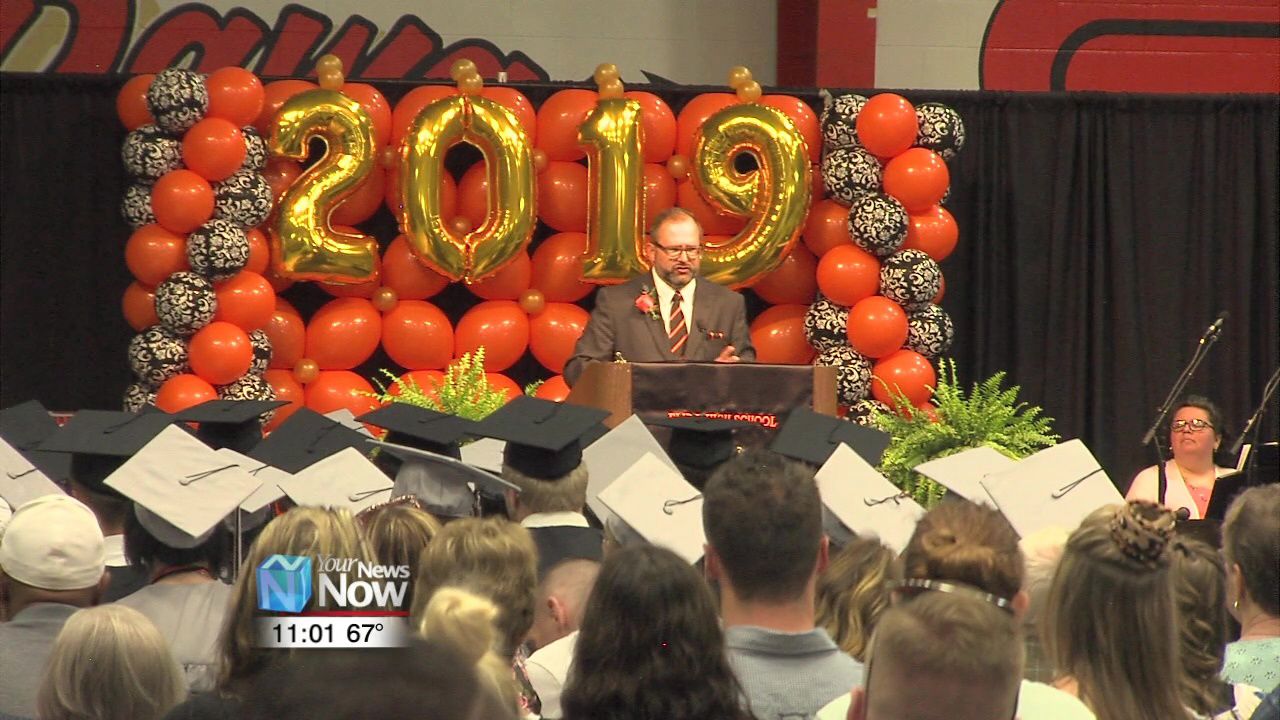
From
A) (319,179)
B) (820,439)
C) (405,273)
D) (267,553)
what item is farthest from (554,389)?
(267,553)

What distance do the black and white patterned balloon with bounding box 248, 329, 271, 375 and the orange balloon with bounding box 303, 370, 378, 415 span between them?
1.02 feet

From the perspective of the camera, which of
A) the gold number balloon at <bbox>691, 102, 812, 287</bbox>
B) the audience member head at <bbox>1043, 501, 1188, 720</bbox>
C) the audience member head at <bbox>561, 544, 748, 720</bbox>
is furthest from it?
the gold number balloon at <bbox>691, 102, 812, 287</bbox>

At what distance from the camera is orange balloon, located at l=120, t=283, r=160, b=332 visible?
25.8 ft

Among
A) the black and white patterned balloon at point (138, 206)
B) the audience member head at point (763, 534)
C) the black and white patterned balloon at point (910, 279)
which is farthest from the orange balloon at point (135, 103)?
the audience member head at point (763, 534)

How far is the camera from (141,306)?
25.8ft

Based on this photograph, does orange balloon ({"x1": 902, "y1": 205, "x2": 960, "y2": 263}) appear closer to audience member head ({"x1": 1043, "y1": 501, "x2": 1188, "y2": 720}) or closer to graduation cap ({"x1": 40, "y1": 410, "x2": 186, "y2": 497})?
graduation cap ({"x1": 40, "y1": 410, "x2": 186, "y2": 497})

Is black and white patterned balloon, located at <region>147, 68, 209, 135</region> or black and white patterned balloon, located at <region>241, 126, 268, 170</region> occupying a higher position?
black and white patterned balloon, located at <region>147, 68, 209, 135</region>

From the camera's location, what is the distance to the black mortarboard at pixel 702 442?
4.91 m

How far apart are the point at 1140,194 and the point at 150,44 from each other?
5441mm

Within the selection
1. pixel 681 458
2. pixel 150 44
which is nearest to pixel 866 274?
pixel 681 458

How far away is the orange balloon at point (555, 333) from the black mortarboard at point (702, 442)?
3.24m

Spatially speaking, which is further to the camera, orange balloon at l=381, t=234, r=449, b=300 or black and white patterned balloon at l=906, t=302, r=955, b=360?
orange balloon at l=381, t=234, r=449, b=300

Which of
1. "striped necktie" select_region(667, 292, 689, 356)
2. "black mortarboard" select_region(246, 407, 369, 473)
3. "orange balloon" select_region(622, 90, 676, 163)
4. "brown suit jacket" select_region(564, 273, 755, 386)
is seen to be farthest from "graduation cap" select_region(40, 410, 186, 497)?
"orange balloon" select_region(622, 90, 676, 163)

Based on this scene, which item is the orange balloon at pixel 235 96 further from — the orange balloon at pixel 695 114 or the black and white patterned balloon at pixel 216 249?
the orange balloon at pixel 695 114
